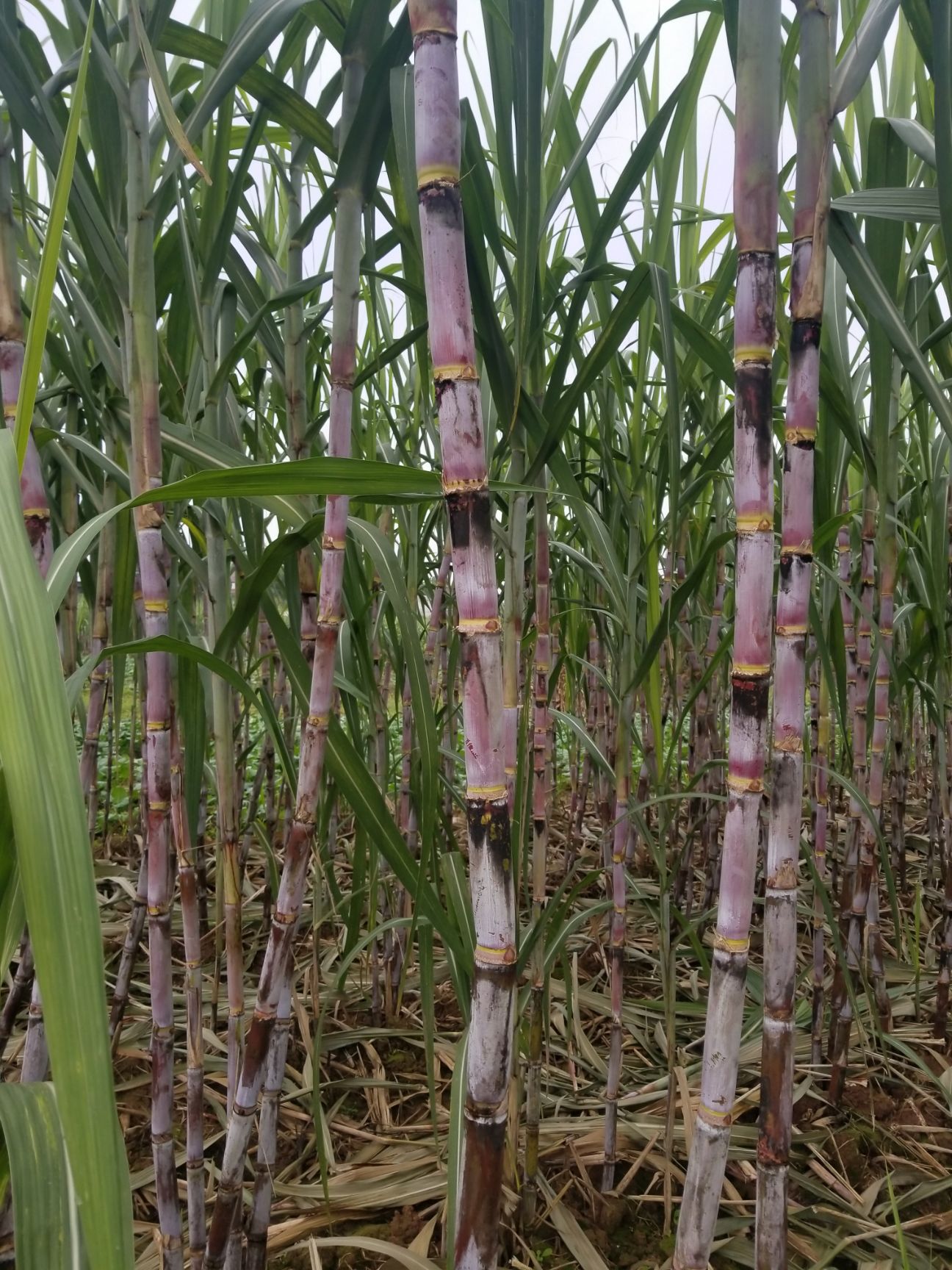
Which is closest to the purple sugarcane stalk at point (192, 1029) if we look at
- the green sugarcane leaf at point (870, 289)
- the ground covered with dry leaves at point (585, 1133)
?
the ground covered with dry leaves at point (585, 1133)

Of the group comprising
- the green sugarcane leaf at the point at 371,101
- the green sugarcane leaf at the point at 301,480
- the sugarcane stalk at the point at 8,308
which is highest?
the green sugarcane leaf at the point at 371,101

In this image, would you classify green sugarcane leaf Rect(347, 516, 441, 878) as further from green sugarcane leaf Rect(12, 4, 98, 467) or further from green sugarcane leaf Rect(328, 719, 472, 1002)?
green sugarcane leaf Rect(12, 4, 98, 467)

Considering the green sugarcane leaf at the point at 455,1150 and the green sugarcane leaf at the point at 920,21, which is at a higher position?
the green sugarcane leaf at the point at 920,21

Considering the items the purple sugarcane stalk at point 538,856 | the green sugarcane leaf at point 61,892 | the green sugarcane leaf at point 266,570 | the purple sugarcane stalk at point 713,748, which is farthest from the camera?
the purple sugarcane stalk at point 713,748

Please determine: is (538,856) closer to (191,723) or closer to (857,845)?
(191,723)

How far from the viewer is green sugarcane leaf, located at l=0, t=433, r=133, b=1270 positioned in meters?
0.23

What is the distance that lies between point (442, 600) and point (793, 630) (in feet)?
2.83

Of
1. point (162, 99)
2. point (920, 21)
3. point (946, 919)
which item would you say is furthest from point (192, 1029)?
point (946, 919)

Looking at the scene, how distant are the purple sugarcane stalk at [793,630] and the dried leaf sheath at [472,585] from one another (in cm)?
21

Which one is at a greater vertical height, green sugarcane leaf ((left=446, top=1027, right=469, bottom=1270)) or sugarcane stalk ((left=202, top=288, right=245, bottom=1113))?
sugarcane stalk ((left=202, top=288, right=245, bottom=1113))

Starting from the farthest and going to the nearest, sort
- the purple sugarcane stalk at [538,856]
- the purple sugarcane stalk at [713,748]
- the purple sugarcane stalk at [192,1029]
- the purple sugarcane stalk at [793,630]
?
the purple sugarcane stalk at [713,748] → the purple sugarcane stalk at [538,856] → the purple sugarcane stalk at [192,1029] → the purple sugarcane stalk at [793,630]

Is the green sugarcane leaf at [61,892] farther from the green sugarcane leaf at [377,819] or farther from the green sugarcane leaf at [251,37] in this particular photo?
the green sugarcane leaf at [251,37]

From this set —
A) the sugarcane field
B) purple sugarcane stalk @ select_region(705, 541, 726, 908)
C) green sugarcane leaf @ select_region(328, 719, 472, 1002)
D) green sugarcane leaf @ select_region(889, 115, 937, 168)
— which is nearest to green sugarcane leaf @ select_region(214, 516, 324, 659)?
the sugarcane field

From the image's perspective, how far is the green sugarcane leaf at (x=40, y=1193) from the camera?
0.35m
